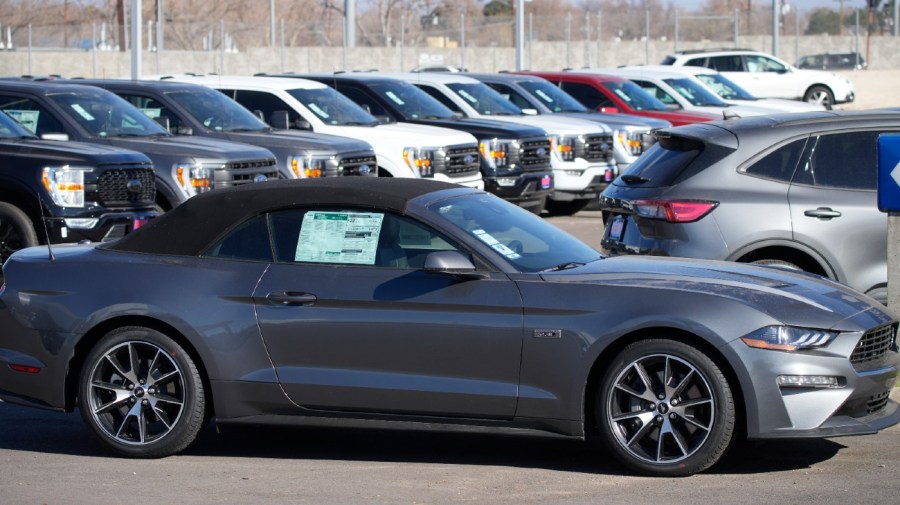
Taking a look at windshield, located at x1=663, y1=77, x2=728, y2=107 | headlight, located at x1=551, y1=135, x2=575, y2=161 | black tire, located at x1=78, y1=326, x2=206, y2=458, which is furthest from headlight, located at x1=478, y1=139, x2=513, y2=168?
black tire, located at x1=78, y1=326, x2=206, y2=458

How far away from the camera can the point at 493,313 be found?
6.50 meters

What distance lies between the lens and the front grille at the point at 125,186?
42.0 ft

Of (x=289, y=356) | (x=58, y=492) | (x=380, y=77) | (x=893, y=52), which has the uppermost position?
(x=893, y=52)

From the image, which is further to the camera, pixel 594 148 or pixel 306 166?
pixel 594 148

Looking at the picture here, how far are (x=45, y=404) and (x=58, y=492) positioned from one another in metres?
0.88

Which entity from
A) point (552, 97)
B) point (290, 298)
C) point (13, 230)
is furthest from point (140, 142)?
point (552, 97)

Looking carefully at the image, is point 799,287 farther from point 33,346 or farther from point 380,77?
point 380,77

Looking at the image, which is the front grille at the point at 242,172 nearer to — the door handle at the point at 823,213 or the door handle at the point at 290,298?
the door handle at the point at 823,213

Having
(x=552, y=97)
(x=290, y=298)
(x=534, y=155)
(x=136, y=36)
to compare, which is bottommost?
(x=290, y=298)

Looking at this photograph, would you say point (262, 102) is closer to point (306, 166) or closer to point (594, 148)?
point (306, 166)

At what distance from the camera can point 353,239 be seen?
22.6 ft

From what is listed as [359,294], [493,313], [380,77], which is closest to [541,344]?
[493,313]

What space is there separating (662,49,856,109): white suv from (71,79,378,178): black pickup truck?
22675mm

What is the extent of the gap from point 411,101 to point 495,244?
43.3ft
